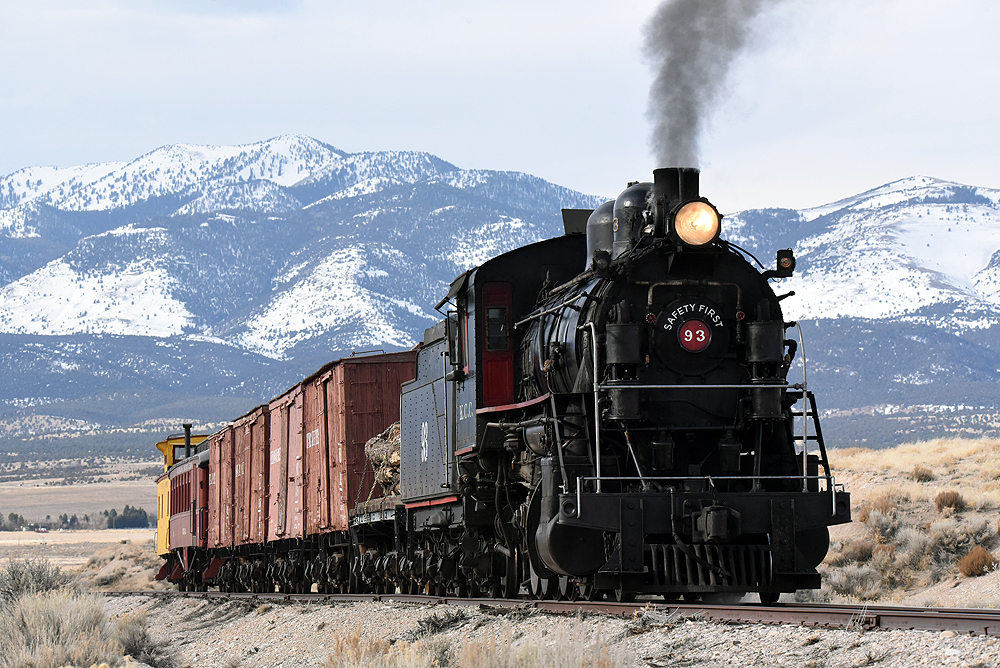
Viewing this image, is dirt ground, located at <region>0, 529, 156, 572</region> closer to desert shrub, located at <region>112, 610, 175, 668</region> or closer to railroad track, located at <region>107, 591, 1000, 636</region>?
desert shrub, located at <region>112, 610, 175, 668</region>

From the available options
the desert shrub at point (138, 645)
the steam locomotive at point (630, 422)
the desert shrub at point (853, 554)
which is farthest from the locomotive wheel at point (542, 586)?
the desert shrub at point (853, 554)

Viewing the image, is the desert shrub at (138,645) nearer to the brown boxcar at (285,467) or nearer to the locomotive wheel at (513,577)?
the locomotive wheel at (513,577)

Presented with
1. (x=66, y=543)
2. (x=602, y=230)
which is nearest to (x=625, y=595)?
(x=602, y=230)

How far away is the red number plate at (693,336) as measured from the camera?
47.2ft

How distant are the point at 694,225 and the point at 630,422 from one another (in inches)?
87.2

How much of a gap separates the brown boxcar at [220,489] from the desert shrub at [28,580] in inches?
183

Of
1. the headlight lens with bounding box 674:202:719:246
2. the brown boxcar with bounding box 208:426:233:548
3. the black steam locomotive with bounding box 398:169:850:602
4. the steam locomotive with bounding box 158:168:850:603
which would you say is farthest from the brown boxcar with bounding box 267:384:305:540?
the headlight lens with bounding box 674:202:719:246

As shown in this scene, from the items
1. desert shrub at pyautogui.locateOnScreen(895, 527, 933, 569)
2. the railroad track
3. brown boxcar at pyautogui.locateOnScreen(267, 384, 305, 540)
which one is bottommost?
the railroad track

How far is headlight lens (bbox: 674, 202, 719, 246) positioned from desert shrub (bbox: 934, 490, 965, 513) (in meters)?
14.2

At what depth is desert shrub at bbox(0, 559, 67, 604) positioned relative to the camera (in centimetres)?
2761

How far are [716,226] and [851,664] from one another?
5.91 m

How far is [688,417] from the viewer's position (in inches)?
571

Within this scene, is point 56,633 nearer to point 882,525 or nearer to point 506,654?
point 506,654

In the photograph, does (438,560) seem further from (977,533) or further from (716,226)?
(977,533)
